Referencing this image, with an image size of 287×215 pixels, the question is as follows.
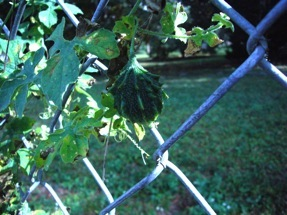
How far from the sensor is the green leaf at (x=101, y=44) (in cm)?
59

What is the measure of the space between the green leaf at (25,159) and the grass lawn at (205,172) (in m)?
1.74

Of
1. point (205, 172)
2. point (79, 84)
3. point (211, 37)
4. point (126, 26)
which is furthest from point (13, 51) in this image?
point (205, 172)

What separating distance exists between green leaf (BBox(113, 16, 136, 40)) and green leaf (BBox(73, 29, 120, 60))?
40 millimetres

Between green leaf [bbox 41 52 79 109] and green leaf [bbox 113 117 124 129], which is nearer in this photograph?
green leaf [bbox 41 52 79 109]

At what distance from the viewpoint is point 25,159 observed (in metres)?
A: 0.98

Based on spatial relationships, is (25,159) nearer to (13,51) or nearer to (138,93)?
(13,51)

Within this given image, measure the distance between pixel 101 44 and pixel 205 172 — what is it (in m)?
2.77

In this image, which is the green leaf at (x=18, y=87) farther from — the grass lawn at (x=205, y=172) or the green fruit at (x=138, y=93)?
the grass lawn at (x=205, y=172)

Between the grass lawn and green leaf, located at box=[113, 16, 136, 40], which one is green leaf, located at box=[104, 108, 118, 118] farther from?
the grass lawn

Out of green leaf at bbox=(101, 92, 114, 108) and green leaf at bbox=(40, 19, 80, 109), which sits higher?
green leaf at bbox=(40, 19, 80, 109)

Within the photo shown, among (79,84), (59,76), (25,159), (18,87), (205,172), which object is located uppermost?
(59,76)

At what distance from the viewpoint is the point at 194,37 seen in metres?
0.71

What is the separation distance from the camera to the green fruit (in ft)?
1.91

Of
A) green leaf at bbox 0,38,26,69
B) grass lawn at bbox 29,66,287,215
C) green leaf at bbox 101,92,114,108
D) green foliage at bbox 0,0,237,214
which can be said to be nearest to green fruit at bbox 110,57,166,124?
green foliage at bbox 0,0,237,214
